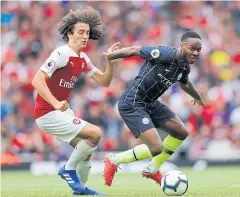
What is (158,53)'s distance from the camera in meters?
9.78

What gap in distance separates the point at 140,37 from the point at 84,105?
2.72 m

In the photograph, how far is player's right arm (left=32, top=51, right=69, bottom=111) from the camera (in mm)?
8844

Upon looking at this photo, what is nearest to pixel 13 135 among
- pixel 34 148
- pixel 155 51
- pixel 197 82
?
pixel 34 148

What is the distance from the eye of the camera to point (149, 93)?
1011cm

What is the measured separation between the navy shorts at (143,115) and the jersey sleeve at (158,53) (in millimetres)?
731

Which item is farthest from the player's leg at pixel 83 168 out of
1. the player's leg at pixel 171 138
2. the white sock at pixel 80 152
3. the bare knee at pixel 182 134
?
the bare knee at pixel 182 134

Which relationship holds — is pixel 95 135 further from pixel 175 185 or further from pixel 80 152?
pixel 175 185

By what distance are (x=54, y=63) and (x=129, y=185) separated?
11.4 ft

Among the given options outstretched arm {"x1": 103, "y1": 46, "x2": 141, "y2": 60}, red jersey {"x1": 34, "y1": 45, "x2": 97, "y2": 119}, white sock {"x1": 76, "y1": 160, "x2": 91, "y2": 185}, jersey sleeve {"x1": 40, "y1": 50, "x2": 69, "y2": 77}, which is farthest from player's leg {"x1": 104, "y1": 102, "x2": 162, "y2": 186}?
jersey sleeve {"x1": 40, "y1": 50, "x2": 69, "y2": 77}

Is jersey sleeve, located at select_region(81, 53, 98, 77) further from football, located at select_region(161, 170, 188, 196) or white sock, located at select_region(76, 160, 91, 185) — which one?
football, located at select_region(161, 170, 188, 196)

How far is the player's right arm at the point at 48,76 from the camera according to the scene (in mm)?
8844

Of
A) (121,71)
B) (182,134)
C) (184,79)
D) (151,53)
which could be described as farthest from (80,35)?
(121,71)

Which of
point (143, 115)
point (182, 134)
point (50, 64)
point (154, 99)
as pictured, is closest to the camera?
point (50, 64)

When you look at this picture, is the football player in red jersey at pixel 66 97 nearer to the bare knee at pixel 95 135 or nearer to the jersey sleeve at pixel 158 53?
the bare knee at pixel 95 135
